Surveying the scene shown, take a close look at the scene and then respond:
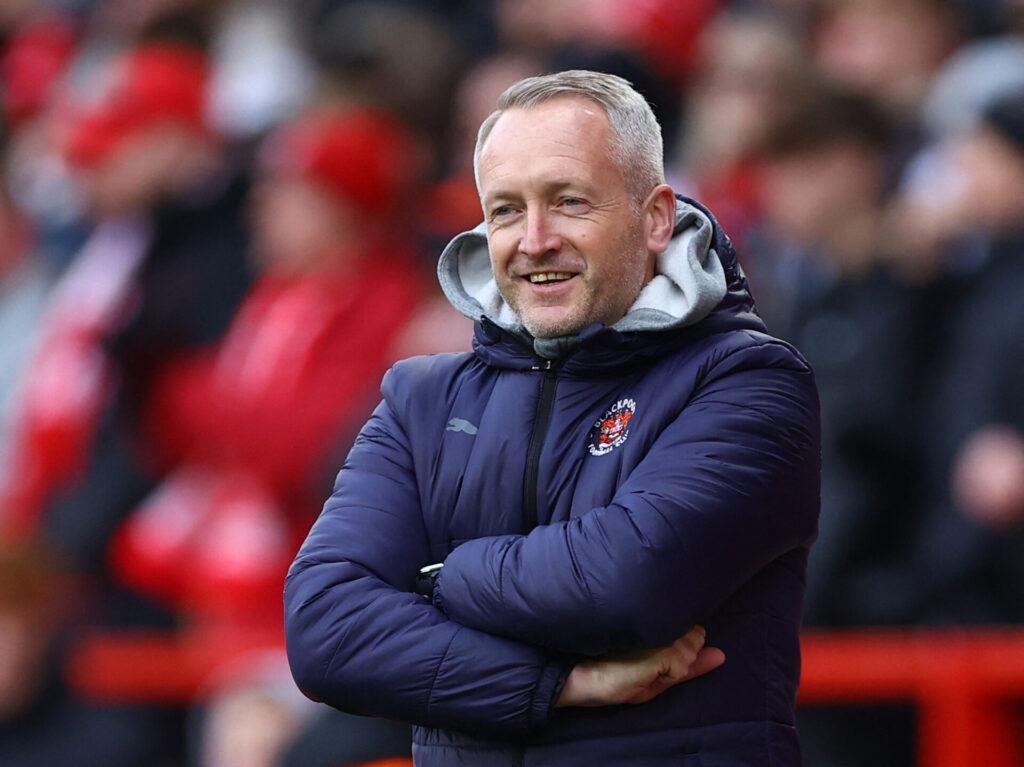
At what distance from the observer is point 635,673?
90.8 inches

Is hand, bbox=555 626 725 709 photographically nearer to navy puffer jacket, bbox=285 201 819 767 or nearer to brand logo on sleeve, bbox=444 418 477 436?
navy puffer jacket, bbox=285 201 819 767

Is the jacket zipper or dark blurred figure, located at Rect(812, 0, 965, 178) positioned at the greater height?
dark blurred figure, located at Rect(812, 0, 965, 178)

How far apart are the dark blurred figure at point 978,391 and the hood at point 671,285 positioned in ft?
6.78

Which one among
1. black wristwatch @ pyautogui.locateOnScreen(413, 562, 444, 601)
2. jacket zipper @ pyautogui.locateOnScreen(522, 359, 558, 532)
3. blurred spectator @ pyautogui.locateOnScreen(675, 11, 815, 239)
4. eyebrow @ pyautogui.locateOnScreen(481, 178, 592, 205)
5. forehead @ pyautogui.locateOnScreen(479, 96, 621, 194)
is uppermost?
blurred spectator @ pyautogui.locateOnScreen(675, 11, 815, 239)

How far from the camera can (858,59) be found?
567cm

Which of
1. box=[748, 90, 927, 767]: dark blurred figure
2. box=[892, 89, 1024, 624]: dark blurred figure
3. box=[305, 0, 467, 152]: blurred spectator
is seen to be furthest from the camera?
box=[305, 0, 467, 152]: blurred spectator

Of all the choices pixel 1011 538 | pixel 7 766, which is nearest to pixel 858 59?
pixel 1011 538

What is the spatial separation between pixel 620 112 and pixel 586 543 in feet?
1.88

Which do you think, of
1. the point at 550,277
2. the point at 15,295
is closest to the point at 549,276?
the point at 550,277

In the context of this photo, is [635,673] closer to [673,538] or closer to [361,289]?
[673,538]

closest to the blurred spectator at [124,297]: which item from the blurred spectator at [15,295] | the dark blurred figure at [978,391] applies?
the blurred spectator at [15,295]

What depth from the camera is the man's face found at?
2.42 m

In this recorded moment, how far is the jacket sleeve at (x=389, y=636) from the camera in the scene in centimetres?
232

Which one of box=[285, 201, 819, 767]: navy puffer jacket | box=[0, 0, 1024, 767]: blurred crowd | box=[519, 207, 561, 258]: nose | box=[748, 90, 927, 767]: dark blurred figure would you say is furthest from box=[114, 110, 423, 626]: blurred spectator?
box=[519, 207, 561, 258]: nose
